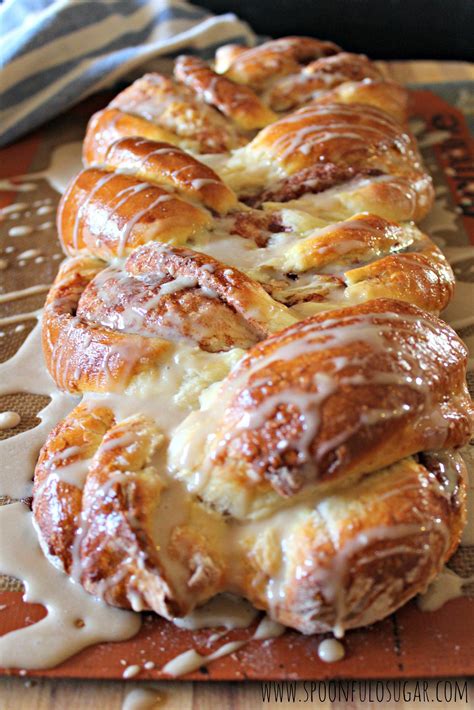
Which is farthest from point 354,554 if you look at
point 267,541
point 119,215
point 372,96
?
point 372,96

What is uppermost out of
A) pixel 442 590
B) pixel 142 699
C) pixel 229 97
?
pixel 229 97

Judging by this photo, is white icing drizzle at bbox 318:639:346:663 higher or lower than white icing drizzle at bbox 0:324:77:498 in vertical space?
lower

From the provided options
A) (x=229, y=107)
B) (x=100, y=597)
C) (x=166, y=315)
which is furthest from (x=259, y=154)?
(x=100, y=597)

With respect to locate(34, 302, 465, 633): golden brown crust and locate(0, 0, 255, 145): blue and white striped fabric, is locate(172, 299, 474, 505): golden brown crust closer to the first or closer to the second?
locate(34, 302, 465, 633): golden brown crust

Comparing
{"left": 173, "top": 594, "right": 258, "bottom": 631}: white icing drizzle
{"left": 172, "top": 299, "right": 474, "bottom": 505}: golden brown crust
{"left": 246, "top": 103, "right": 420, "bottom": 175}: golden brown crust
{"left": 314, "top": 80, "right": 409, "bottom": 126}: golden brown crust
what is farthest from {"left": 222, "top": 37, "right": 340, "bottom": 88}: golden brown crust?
{"left": 173, "top": 594, "right": 258, "bottom": 631}: white icing drizzle

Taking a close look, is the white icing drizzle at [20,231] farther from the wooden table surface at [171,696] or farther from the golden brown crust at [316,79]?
the wooden table surface at [171,696]

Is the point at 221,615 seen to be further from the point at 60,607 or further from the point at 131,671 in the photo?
the point at 60,607
